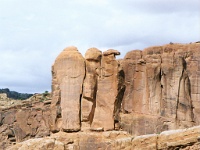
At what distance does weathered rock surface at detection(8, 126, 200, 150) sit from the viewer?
25.4 meters

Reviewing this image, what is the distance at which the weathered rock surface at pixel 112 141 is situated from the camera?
25.4 m

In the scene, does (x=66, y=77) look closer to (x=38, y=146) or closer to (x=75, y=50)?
(x=75, y=50)

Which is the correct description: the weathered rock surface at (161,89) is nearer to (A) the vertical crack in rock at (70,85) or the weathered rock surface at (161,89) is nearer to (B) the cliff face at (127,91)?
(B) the cliff face at (127,91)

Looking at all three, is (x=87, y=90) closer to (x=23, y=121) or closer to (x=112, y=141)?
(x=112, y=141)

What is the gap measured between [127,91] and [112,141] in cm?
697

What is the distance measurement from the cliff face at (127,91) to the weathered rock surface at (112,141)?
148 millimetres

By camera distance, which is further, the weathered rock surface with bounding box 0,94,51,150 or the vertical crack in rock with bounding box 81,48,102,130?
the weathered rock surface with bounding box 0,94,51,150

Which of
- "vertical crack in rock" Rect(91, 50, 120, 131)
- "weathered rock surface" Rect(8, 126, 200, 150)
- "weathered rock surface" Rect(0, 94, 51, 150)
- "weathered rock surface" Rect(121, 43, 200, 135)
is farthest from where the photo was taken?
"weathered rock surface" Rect(0, 94, 51, 150)

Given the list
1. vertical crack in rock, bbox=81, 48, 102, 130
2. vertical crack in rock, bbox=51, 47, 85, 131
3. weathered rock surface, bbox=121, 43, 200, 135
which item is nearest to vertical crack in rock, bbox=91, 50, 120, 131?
vertical crack in rock, bbox=81, 48, 102, 130

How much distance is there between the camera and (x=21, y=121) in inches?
1925

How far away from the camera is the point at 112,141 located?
2833 centimetres

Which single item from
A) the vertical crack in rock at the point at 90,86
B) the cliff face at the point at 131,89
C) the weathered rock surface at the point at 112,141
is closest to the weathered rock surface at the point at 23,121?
the cliff face at the point at 131,89

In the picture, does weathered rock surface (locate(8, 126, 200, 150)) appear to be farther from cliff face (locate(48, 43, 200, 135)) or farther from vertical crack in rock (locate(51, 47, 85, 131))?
vertical crack in rock (locate(51, 47, 85, 131))

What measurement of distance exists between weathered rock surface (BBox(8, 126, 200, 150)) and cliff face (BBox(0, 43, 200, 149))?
0.49 feet
